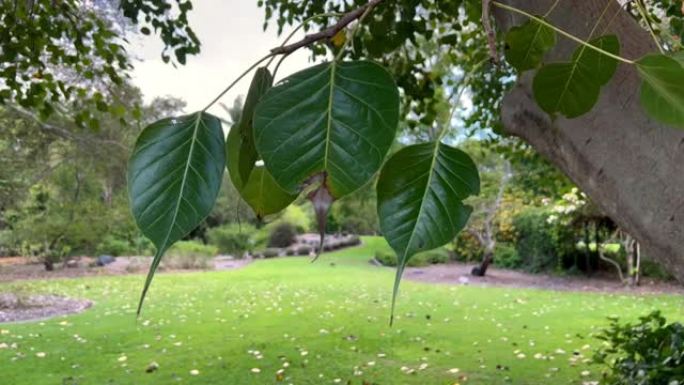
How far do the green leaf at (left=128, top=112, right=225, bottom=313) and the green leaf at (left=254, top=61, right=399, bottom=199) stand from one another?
40 mm

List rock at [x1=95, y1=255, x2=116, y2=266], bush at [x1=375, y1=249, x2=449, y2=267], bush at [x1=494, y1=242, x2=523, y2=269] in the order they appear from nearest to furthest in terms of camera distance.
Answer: bush at [x1=494, y1=242, x2=523, y2=269] → rock at [x1=95, y1=255, x2=116, y2=266] → bush at [x1=375, y1=249, x2=449, y2=267]

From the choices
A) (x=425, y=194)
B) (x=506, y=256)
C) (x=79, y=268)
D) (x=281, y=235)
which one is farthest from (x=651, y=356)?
(x=281, y=235)

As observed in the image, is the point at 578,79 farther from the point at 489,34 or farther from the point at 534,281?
the point at 534,281

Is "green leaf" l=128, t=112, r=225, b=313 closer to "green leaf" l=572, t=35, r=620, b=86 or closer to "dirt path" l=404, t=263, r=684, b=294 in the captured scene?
"green leaf" l=572, t=35, r=620, b=86

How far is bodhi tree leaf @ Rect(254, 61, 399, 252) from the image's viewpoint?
0.97 feet

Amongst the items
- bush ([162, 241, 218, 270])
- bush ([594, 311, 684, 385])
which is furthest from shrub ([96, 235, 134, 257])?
bush ([594, 311, 684, 385])

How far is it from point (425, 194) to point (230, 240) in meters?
20.3

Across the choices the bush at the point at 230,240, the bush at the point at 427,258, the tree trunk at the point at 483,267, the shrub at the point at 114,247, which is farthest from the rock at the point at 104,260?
the tree trunk at the point at 483,267

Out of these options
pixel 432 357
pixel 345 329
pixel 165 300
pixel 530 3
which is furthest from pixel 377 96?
pixel 165 300

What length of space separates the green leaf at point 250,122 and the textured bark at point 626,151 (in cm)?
89

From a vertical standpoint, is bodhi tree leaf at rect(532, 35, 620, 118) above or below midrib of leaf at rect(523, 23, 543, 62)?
below

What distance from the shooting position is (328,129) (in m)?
0.30

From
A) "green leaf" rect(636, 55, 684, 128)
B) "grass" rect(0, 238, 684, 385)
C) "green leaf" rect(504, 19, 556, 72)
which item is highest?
"green leaf" rect(504, 19, 556, 72)

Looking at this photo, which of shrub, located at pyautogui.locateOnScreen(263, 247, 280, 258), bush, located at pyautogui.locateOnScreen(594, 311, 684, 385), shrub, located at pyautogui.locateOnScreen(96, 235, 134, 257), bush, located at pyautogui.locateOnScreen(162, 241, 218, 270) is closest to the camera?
bush, located at pyautogui.locateOnScreen(594, 311, 684, 385)
